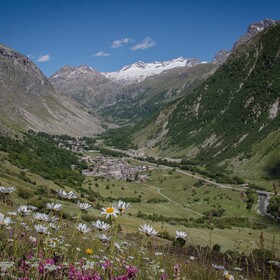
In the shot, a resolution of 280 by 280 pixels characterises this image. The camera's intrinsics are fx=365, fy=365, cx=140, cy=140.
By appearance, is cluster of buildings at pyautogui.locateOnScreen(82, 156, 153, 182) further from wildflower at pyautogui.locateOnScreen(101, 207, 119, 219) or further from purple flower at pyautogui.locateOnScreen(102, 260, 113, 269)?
purple flower at pyautogui.locateOnScreen(102, 260, 113, 269)

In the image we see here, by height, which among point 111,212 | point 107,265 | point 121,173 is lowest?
point 121,173

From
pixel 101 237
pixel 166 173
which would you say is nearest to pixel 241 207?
pixel 166 173

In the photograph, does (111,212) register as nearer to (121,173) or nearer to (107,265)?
(107,265)

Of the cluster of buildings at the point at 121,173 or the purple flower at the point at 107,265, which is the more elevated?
the purple flower at the point at 107,265

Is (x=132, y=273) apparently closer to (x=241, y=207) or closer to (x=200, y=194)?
(x=241, y=207)

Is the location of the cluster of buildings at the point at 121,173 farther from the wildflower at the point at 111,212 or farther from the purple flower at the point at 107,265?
the purple flower at the point at 107,265

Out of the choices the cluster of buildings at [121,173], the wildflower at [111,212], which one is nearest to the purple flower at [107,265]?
the wildflower at [111,212]

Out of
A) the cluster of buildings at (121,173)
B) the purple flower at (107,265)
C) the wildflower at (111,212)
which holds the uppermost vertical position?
the wildflower at (111,212)

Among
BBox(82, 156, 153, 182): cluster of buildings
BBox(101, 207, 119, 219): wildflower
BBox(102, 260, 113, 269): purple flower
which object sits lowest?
BBox(82, 156, 153, 182): cluster of buildings

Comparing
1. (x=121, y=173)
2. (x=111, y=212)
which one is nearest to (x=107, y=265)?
(x=111, y=212)

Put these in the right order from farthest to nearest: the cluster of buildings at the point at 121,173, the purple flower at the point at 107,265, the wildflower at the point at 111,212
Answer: the cluster of buildings at the point at 121,173 < the wildflower at the point at 111,212 < the purple flower at the point at 107,265

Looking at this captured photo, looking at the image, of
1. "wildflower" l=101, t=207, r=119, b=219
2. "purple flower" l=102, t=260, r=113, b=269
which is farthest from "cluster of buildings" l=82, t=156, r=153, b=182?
"purple flower" l=102, t=260, r=113, b=269

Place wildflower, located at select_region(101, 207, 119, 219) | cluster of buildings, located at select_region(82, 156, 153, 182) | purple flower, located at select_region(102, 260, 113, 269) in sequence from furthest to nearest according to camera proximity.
Result: cluster of buildings, located at select_region(82, 156, 153, 182), wildflower, located at select_region(101, 207, 119, 219), purple flower, located at select_region(102, 260, 113, 269)

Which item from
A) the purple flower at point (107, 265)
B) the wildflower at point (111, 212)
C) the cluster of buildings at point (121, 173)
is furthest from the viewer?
the cluster of buildings at point (121, 173)
